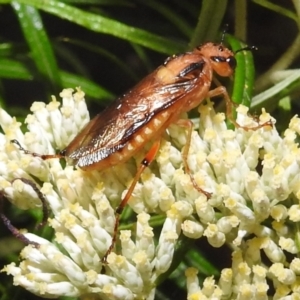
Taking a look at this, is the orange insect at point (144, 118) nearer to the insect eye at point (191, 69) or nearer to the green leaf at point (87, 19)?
the insect eye at point (191, 69)

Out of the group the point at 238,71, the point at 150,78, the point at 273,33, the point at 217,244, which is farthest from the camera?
the point at 273,33

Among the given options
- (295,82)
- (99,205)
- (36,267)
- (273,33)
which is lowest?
(36,267)

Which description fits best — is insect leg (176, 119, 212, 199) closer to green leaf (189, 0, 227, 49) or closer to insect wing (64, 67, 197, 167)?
insect wing (64, 67, 197, 167)

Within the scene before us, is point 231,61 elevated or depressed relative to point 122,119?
elevated

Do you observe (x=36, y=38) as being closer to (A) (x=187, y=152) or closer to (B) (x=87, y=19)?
(B) (x=87, y=19)

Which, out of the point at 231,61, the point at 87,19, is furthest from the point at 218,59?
the point at 87,19

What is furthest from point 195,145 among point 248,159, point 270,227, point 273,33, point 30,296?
point 273,33

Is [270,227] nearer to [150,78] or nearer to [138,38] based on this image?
[150,78]
